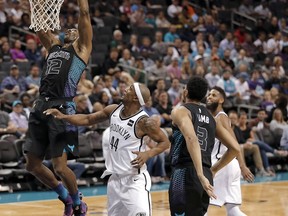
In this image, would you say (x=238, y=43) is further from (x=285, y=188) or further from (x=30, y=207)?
(x=30, y=207)

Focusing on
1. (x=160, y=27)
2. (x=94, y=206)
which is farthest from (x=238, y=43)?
(x=94, y=206)

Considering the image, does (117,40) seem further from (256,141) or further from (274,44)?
(274,44)

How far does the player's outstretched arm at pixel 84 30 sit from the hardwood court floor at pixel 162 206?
11.1 ft

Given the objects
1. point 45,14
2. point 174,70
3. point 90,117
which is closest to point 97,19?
point 174,70

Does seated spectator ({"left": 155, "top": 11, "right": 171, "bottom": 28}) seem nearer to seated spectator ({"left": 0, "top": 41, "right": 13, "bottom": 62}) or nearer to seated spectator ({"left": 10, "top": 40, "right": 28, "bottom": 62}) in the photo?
seated spectator ({"left": 10, "top": 40, "right": 28, "bottom": 62})

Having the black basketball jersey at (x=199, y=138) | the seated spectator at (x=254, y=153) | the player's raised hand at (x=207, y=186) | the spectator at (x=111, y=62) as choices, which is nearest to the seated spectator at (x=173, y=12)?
the spectator at (x=111, y=62)

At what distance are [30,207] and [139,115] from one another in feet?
18.0

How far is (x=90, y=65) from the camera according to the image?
2053 cm

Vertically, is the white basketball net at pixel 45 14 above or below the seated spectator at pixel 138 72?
above

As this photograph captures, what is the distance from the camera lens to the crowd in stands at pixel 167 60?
17.7m

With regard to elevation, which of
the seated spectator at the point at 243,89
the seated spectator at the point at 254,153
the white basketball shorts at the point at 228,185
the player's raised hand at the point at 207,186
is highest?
the player's raised hand at the point at 207,186

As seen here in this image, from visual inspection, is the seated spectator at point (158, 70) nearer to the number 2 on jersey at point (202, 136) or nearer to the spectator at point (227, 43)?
the spectator at point (227, 43)

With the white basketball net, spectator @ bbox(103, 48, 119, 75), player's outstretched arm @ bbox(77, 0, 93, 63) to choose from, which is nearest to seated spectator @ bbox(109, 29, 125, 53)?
spectator @ bbox(103, 48, 119, 75)

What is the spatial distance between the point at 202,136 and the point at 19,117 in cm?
876
